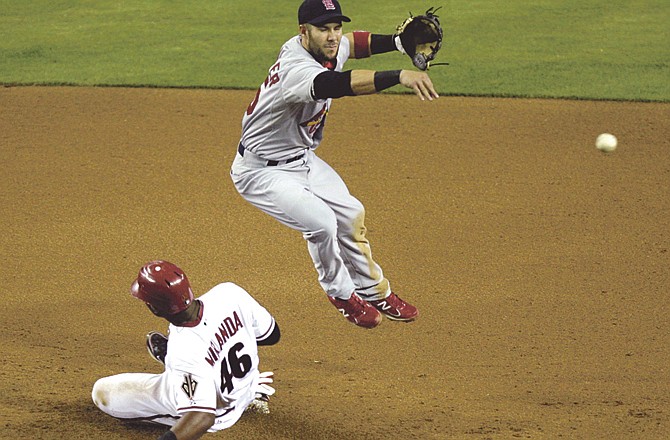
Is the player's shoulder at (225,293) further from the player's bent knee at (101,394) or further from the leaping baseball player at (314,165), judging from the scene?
the player's bent knee at (101,394)

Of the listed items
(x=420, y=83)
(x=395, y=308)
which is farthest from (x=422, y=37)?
(x=395, y=308)

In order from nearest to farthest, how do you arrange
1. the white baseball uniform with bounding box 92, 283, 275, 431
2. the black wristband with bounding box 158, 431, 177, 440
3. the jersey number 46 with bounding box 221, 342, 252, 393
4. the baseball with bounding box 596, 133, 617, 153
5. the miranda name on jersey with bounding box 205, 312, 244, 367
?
the black wristband with bounding box 158, 431, 177, 440 → the white baseball uniform with bounding box 92, 283, 275, 431 → the miranda name on jersey with bounding box 205, 312, 244, 367 → the jersey number 46 with bounding box 221, 342, 252, 393 → the baseball with bounding box 596, 133, 617, 153

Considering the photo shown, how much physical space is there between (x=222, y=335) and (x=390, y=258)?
9.72 feet

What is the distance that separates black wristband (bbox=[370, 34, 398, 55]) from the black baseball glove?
0.20 meters

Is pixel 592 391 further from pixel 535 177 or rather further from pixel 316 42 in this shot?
pixel 535 177

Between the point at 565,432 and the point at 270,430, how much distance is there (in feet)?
5.47

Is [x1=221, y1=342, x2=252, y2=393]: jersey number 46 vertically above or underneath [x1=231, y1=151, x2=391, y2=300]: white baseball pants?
underneath

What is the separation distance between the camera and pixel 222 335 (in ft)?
17.4

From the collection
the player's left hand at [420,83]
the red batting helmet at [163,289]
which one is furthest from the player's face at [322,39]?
the red batting helmet at [163,289]

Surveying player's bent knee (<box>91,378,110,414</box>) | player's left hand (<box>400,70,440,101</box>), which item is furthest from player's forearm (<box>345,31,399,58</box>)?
player's bent knee (<box>91,378,110,414</box>)

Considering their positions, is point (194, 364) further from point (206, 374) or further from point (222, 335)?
point (222, 335)

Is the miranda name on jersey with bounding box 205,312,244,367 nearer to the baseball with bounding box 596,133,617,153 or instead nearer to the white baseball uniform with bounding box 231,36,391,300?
the white baseball uniform with bounding box 231,36,391,300

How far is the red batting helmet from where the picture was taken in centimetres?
499

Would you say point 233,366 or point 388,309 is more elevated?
point 233,366
